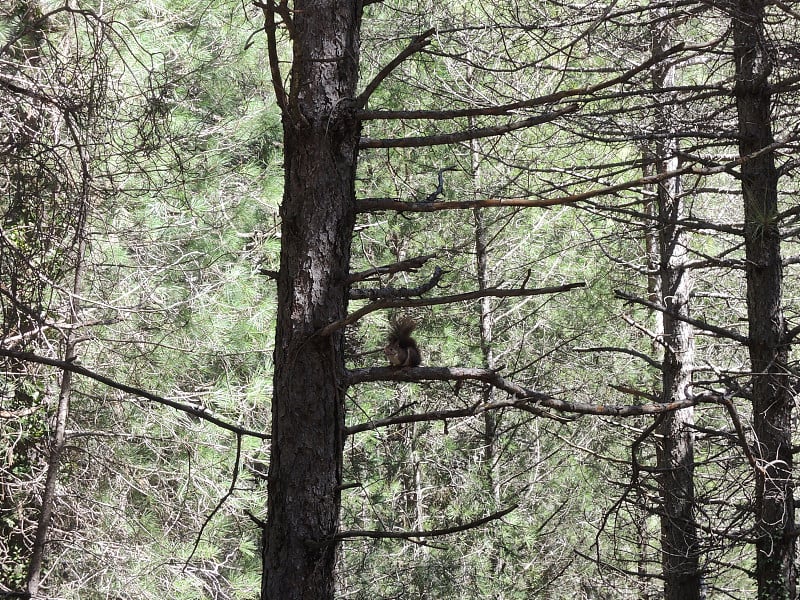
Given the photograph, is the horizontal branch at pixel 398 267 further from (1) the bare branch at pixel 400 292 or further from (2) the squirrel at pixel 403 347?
(2) the squirrel at pixel 403 347

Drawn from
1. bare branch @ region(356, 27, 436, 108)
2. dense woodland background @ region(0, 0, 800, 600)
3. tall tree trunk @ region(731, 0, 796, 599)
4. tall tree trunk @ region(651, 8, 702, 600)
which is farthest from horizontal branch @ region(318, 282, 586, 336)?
tall tree trunk @ region(651, 8, 702, 600)

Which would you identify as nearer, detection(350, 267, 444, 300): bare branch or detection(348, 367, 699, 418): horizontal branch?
detection(350, 267, 444, 300): bare branch

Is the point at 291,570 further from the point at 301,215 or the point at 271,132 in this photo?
the point at 271,132

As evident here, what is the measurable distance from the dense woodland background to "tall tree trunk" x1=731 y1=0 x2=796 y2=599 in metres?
0.02

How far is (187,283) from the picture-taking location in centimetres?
828

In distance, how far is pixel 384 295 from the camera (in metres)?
2.49

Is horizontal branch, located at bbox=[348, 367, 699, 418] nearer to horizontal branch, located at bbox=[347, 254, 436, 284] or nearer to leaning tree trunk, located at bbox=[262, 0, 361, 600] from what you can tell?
leaning tree trunk, located at bbox=[262, 0, 361, 600]

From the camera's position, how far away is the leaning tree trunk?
2.38m

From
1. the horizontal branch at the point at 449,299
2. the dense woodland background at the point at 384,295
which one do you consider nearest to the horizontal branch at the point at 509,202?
the dense woodland background at the point at 384,295

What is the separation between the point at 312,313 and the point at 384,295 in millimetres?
225

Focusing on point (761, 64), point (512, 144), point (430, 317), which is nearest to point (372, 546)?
point (430, 317)

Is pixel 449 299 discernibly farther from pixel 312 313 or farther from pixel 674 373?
pixel 674 373

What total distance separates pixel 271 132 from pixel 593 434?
211 inches

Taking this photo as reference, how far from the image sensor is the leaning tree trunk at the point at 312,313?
2.38 metres
